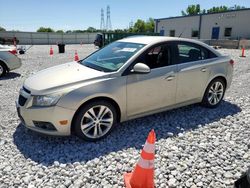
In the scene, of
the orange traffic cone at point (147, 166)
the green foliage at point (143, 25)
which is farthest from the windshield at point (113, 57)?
the green foliage at point (143, 25)

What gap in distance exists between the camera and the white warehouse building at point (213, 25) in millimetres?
30895

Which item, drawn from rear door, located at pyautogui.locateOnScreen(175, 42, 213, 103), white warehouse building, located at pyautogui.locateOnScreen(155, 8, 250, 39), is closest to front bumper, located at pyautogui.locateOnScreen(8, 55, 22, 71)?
rear door, located at pyautogui.locateOnScreen(175, 42, 213, 103)

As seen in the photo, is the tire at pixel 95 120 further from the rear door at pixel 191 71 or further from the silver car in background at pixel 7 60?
the silver car in background at pixel 7 60

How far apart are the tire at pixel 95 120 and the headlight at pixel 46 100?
0.39m

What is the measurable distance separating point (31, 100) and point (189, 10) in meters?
82.5

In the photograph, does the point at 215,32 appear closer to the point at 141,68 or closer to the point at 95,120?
the point at 141,68

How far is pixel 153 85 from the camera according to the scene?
410cm

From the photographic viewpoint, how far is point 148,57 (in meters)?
4.12

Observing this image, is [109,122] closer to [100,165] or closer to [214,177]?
[100,165]

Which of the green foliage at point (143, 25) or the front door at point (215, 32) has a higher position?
the green foliage at point (143, 25)

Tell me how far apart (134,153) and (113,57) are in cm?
179

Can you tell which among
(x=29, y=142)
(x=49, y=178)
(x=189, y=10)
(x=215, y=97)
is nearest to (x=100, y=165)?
(x=49, y=178)

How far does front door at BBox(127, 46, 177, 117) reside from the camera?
3.93 metres

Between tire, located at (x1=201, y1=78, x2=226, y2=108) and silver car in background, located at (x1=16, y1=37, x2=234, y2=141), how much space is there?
22 mm
